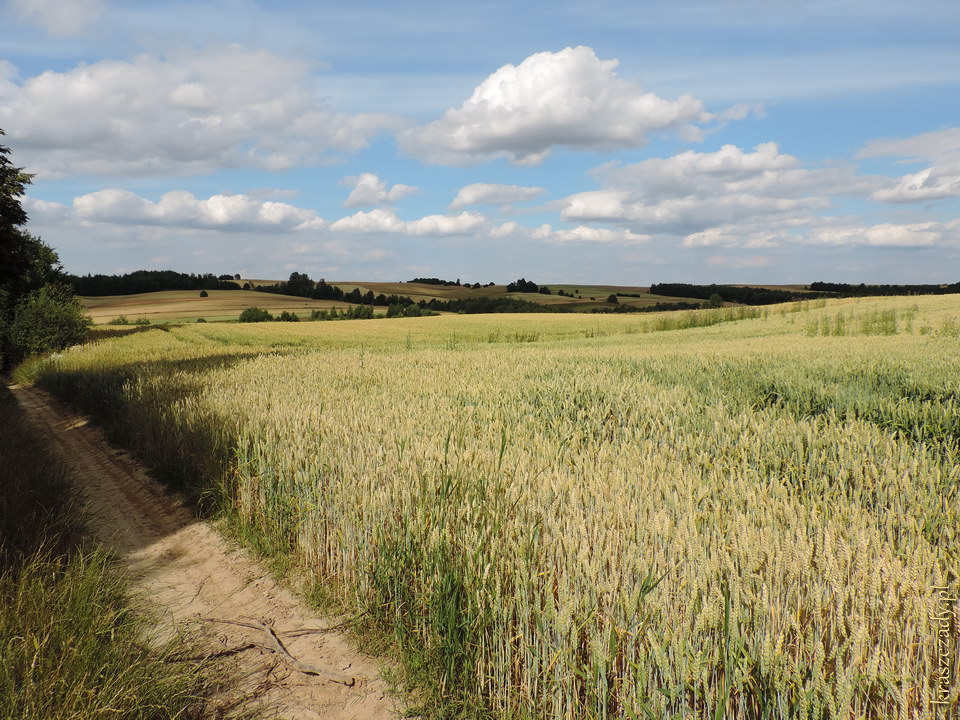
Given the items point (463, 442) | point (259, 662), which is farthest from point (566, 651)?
point (463, 442)

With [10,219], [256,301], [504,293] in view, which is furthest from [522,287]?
[10,219]

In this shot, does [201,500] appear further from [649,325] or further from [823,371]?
[649,325]

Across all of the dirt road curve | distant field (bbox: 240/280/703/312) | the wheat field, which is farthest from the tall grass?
distant field (bbox: 240/280/703/312)

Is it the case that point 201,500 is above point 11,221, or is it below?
below

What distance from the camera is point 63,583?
13.1 ft

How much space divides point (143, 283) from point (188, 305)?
76.9 ft

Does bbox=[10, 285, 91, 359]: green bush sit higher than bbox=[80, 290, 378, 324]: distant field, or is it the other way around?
bbox=[80, 290, 378, 324]: distant field

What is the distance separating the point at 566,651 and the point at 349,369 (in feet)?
34.0

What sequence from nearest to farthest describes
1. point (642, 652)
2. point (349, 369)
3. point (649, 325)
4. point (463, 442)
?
point (642, 652) < point (463, 442) < point (349, 369) < point (649, 325)

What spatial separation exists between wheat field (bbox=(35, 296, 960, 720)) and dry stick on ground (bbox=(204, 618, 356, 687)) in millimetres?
442

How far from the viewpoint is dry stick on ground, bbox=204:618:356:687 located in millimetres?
3879

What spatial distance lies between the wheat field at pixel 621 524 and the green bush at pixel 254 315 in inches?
2060

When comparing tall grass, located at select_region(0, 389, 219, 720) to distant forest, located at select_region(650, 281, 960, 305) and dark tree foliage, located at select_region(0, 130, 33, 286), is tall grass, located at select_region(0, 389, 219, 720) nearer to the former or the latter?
dark tree foliage, located at select_region(0, 130, 33, 286)

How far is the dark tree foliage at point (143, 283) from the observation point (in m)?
77.6
